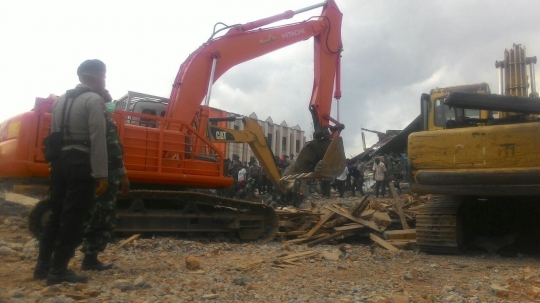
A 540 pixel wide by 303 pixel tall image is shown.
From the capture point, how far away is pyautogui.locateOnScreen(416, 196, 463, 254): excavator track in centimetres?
596

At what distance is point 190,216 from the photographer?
7.91m

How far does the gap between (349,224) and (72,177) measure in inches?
208

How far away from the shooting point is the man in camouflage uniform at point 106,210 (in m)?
4.77

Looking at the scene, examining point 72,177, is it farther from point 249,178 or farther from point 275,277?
point 249,178

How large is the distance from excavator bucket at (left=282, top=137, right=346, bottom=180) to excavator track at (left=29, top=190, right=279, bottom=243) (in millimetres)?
877

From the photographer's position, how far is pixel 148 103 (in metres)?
8.95

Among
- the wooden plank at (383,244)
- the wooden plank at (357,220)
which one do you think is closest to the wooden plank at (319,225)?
the wooden plank at (357,220)

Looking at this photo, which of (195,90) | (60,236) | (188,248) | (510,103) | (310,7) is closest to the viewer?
(60,236)

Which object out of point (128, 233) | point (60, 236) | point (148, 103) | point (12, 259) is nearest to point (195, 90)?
point (148, 103)

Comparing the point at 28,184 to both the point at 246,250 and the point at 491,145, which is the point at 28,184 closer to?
the point at 246,250

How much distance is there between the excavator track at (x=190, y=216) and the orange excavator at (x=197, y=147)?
0.05 ft

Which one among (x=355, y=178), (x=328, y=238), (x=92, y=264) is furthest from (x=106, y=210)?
(x=355, y=178)

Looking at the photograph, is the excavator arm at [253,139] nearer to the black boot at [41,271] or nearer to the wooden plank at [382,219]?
the wooden plank at [382,219]

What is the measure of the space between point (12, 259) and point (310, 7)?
6.93 metres
